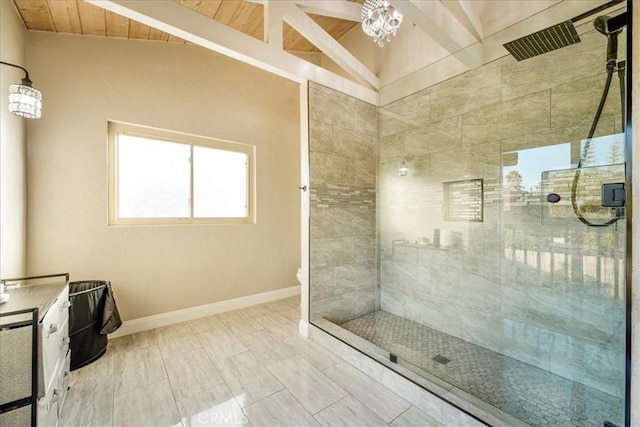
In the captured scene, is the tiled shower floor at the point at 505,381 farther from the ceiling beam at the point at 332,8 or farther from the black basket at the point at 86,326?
the ceiling beam at the point at 332,8

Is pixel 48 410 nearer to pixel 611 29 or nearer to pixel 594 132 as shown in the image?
pixel 594 132

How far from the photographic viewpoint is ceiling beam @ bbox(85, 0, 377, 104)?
1.51m

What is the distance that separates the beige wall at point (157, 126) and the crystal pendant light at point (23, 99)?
61 centimetres

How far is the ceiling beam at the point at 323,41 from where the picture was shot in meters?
2.15

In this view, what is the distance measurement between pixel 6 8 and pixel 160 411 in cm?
271

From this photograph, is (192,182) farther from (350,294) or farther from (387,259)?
(387,259)

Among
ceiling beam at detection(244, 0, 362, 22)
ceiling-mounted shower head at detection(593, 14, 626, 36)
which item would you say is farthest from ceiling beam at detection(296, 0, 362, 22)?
ceiling-mounted shower head at detection(593, 14, 626, 36)

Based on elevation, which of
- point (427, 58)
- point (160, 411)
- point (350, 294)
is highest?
point (427, 58)

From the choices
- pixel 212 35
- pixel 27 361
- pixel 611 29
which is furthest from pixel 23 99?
pixel 611 29

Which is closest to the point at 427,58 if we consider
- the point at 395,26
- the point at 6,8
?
the point at 395,26

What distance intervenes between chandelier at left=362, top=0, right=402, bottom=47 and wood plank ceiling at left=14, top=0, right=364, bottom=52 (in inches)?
45.4

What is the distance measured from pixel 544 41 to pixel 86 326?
3.81 m

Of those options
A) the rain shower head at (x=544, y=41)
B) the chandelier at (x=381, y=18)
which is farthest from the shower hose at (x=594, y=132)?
the chandelier at (x=381, y=18)

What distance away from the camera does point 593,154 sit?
61.9 inches
